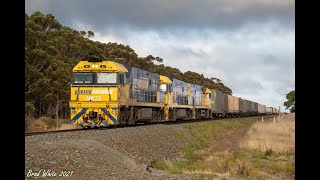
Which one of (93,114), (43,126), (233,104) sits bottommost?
(43,126)

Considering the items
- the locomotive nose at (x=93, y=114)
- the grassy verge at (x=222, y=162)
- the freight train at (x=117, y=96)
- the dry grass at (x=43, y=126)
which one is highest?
the freight train at (x=117, y=96)

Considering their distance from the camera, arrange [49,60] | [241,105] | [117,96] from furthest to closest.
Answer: [241,105] → [49,60] → [117,96]

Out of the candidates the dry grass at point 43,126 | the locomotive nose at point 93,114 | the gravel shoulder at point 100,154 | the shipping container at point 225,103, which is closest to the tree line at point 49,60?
the dry grass at point 43,126

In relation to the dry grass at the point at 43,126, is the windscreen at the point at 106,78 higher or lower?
higher

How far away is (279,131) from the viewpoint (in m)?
36.7

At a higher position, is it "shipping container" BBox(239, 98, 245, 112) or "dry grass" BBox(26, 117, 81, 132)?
"shipping container" BBox(239, 98, 245, 112)

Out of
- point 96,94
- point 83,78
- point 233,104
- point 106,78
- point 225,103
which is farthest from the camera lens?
point 233,104

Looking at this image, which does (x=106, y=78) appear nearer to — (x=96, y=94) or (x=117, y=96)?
(x=96, y=94)

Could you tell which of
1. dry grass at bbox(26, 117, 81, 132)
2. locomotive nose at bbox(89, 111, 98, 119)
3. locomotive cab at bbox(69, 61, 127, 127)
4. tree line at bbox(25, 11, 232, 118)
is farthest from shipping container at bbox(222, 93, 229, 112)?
locomotive nose at bbox(89, 111, 98, 119)

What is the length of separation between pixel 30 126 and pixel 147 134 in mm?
14734

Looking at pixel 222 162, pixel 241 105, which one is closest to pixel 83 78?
pixel 222 162

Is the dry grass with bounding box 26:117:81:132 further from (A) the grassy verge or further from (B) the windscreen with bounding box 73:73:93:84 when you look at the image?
(A) the grassy verge

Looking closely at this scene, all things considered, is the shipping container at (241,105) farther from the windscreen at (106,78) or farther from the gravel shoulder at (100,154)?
the gravel shoulder at (100,154)
